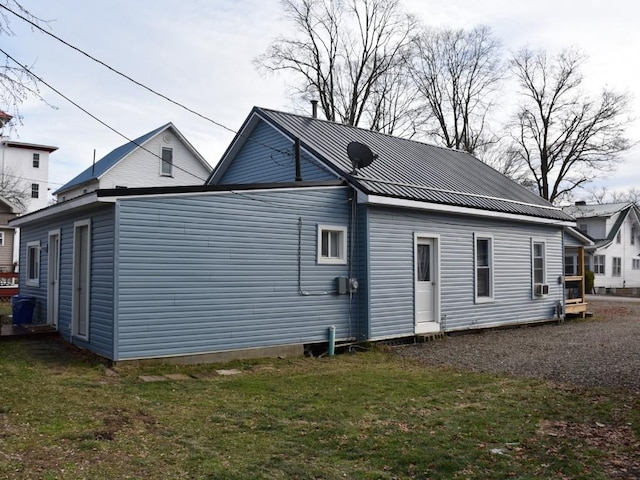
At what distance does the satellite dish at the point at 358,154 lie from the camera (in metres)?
12.6

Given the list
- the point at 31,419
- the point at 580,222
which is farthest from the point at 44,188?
the point at 31,419

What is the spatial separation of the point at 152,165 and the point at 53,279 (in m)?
19.8

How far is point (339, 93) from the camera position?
3506 cm

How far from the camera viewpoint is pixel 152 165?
3141cm

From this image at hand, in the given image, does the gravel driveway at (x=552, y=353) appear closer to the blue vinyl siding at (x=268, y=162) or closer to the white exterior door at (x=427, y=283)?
the white exterior door at (x=427, y=283)

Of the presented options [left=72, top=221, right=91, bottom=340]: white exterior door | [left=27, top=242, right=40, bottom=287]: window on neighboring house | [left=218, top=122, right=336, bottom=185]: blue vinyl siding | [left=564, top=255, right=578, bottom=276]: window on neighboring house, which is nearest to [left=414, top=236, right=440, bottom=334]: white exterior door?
[left=218, top=122, right=336, bottom=185]: blue vinyl siding

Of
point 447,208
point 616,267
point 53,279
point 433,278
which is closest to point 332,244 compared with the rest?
point 433,278

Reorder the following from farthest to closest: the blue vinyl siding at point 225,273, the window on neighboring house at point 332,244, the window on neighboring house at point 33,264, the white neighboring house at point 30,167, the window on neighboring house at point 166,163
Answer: the white neighboring house at point 30,167
the window on neighboring house at point 166,163
the window on neighboring house at point 33,264
the window on neighboring house at point 332,244
the blue vinyl siding at point 225,273

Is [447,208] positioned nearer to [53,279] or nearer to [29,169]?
[53,279]

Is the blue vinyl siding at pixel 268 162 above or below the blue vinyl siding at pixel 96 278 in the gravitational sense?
above

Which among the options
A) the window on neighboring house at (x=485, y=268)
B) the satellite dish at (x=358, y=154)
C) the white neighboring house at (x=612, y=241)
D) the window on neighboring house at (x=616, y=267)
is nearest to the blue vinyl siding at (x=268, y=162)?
the satellite dish at (x=358, y=154)

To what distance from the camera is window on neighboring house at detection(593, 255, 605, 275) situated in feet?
134

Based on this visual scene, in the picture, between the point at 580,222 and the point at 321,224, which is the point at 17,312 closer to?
the point at 321,224

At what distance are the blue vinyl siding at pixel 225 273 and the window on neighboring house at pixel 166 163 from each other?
21.6 m
